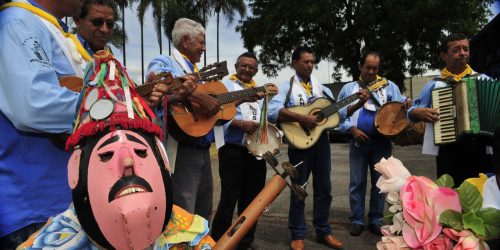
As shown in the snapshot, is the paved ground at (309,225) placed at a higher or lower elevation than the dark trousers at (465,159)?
lower

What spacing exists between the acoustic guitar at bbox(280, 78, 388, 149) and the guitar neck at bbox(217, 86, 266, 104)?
57cm

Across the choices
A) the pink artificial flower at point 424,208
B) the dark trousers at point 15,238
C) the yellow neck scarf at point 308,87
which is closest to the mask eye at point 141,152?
the dark trousers at point 15,238

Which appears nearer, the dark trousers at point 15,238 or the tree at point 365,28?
the dark trousers at point 15,238

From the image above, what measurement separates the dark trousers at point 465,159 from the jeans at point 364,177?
928mm

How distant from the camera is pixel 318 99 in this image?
4340 millimetres

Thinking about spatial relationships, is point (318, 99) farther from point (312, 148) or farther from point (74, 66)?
point (74, 66)

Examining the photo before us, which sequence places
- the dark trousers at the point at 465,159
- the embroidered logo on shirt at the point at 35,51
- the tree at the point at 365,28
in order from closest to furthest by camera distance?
1. the embroidered logo on shirt at the point at 35,51
2. the dark trousers at the point at 465,159
3. the tree at the point at 365,28

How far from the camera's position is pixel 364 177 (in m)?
4.62

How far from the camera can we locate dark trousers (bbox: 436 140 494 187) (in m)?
3.44

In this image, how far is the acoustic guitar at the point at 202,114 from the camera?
9.04 feet

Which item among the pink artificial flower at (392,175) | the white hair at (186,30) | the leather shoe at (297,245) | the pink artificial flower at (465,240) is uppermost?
the white hair at (186,30)

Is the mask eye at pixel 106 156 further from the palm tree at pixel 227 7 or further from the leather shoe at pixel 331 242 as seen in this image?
the palm tree at pixel 227 7

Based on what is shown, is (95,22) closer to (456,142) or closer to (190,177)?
(190,177)

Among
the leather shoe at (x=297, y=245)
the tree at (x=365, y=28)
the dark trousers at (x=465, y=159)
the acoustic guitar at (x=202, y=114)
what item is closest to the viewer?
the acoustic guitar at (x=202, y=114)
